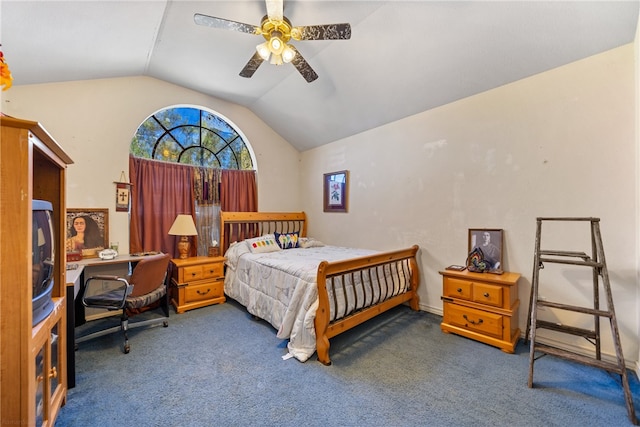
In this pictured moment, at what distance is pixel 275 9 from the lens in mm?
1961

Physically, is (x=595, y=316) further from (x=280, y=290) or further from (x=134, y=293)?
(x=134, y=293)

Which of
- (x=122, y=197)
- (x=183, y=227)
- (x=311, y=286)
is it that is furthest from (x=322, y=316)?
(x=122, y=197)

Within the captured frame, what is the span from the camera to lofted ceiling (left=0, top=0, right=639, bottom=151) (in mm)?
1985

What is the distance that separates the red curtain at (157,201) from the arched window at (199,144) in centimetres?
15

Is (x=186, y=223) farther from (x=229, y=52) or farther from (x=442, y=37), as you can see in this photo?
(x=442, y=37)

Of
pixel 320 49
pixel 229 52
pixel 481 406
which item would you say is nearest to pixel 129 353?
pixel 481 406

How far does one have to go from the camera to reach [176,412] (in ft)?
5.48

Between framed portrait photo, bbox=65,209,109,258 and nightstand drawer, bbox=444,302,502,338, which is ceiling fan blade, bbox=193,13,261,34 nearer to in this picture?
framed portrait photo, bbox=65,209,109,258

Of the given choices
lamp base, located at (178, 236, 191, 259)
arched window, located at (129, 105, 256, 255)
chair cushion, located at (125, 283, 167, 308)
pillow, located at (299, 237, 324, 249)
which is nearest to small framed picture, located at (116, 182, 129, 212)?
arched window, located at (129, 105, 256, 255)

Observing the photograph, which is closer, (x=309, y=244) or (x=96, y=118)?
(x=96, y=118)

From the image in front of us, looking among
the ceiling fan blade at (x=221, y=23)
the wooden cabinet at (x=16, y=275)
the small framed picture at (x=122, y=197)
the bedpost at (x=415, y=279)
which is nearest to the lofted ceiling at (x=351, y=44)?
the ceiling fan blade at (x=221, y=23)

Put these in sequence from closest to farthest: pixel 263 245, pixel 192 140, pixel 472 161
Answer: pixel 472 161
pixel 263 245
pixel 192 140

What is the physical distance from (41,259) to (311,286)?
5.67 feet

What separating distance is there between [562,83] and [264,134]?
3.91 meters
